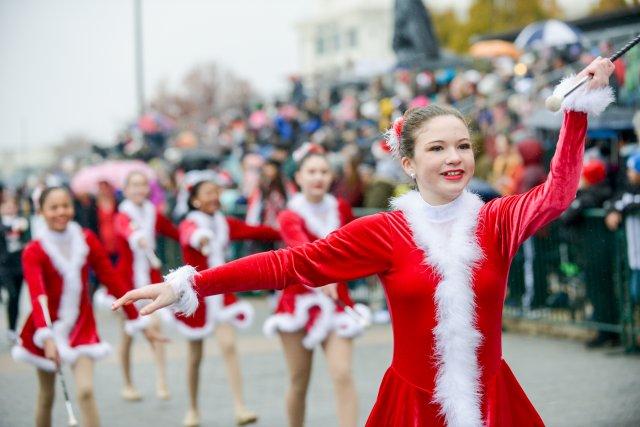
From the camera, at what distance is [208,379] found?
9.19 metres

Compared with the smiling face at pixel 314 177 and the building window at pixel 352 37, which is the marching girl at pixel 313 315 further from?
the building window at pixel 352 37

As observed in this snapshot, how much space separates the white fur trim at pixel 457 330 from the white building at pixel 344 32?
8665 cm

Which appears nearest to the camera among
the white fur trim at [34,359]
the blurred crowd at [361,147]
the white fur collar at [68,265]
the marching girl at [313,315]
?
the marching girl at [313,315]

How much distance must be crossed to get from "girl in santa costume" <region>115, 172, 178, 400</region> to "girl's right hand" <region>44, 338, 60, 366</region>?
2.66 m

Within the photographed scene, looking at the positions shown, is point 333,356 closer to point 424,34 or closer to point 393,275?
point 393,275

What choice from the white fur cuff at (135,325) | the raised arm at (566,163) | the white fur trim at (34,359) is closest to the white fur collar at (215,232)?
the white fur cuff at (135,325)

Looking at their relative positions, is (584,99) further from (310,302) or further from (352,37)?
(352,37)

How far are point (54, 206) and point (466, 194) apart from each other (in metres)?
3.71

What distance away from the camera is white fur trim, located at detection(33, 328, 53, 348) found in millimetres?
6062

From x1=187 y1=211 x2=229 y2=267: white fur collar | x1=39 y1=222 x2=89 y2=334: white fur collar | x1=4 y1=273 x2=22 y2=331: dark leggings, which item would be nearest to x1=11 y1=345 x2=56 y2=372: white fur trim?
x1=39 y1=222 x2=89 y2=334: white fur collar

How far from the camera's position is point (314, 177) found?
6555 millimetres

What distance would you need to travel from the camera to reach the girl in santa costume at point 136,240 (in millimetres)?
8656

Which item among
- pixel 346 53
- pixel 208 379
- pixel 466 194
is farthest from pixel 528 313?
pixel 346 53

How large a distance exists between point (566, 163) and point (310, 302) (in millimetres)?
3298
